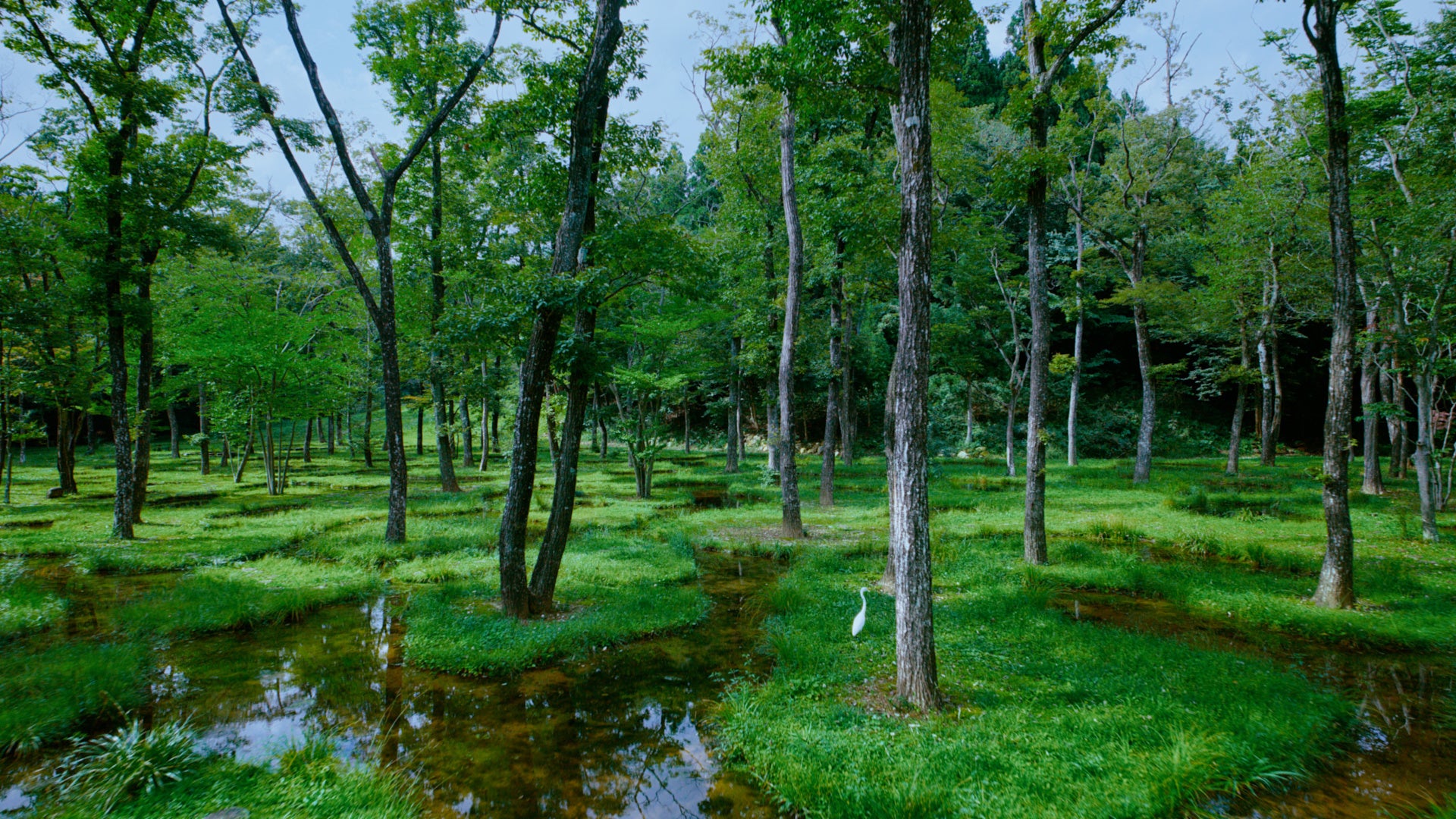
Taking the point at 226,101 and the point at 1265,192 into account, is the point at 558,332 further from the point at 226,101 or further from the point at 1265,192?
the point at 1265,192

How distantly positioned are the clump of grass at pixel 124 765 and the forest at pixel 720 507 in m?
0.03

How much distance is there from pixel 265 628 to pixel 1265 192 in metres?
28.5

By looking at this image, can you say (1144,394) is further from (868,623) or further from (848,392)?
(868,623)

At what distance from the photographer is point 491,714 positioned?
223 inches

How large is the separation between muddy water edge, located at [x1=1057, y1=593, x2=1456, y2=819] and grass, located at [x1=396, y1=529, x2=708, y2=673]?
5870mm

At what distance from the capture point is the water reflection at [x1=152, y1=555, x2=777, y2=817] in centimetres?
454

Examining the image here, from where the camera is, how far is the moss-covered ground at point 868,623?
4336mm

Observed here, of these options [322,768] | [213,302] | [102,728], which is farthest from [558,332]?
[213,302]

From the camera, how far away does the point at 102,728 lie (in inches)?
206

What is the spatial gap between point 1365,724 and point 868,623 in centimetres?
459

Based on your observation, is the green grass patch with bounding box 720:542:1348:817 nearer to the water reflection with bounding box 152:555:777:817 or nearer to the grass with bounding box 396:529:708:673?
the water reflection with bounding box 152:555:777:817

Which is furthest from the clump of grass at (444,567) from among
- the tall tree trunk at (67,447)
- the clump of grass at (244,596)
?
the tall tree trunk at (67,447)

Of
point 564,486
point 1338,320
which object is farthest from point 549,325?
point 1338,320

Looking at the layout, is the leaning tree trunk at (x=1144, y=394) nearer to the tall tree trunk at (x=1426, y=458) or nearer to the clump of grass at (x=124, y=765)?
the tall tree trunk at (x=1426, y=458)
